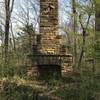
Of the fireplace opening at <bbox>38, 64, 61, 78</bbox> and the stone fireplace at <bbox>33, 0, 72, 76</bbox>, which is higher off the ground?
the stone fireplace at <bbox>33, 0, 72, 76</bbox>

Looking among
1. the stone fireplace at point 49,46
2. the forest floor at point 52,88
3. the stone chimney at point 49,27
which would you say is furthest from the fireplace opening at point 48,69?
the forest floor at point 52,88

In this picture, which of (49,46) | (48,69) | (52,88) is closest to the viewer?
(52,88)

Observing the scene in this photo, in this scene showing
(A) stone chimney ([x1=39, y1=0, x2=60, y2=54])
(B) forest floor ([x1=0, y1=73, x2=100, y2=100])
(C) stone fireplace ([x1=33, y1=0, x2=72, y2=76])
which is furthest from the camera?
(A) stone chimney ([x1=39, y1=0, x2=60, y2=54])

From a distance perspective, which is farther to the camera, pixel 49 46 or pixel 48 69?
pixel 48 69

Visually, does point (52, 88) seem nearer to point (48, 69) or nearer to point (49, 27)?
point (48, 69)

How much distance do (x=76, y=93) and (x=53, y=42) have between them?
3.44 meters

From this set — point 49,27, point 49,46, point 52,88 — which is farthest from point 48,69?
point 52,88

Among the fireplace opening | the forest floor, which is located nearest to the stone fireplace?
the fireplace opening

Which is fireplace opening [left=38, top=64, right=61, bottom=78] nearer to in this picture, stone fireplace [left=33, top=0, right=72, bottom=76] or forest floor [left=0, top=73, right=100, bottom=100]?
stone fireplace [left=33, top=0, right=72, bottom=76]

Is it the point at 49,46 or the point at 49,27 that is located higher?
the point at 49,27

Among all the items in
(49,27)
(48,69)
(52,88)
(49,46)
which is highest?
(49,27)

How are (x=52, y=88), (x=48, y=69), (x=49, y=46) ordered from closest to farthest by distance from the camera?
(x=52, y=88), (x=49, y=46), (x=48, y=69)

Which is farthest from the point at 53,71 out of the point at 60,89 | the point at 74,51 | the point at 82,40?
the point at 74,51

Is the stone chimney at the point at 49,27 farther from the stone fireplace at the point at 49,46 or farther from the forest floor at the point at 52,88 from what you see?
the forest floor at the point at 52,88
